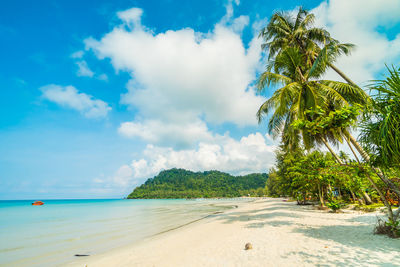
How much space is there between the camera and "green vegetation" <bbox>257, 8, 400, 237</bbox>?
4.20m

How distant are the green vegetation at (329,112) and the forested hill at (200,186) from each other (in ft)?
292

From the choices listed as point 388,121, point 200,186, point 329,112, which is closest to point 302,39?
point 329,112

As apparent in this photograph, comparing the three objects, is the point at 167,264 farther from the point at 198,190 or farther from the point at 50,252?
the point at 198,190

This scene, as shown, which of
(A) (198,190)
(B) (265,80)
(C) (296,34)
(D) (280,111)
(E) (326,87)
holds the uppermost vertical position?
(C) (296,34)

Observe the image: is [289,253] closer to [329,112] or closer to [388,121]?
[388,121]

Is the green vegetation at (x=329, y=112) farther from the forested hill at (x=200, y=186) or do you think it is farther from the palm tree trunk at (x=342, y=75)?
the forested hill at (x=200, y=186)

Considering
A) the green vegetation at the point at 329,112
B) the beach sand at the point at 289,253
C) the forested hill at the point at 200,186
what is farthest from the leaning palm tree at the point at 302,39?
the forested hill at the point at 200,186

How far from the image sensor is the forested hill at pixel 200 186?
106500mm

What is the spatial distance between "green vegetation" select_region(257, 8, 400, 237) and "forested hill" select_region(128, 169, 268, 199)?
89.0 metres

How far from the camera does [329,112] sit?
27.2 ft

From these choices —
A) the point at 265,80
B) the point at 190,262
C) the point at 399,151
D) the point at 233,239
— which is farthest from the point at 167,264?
the point at 265,80

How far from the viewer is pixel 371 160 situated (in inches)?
192

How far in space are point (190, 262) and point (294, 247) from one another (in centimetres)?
270

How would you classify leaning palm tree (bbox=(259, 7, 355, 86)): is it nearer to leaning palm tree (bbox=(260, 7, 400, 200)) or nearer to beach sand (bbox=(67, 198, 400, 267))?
leaning palm tree (bbox=(260, 7, 400, 200))
